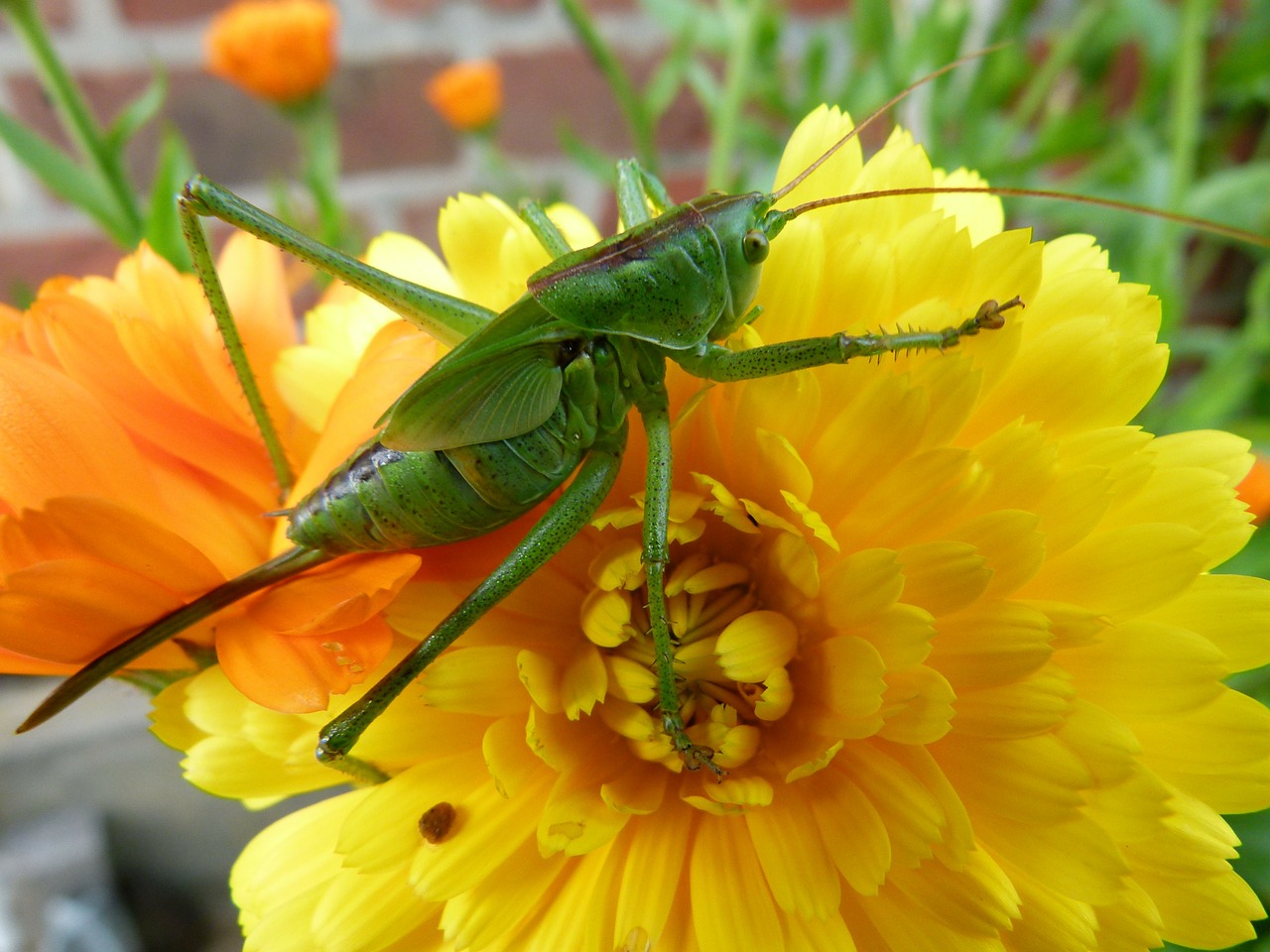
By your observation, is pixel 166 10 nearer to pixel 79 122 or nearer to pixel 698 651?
pixel 79 122

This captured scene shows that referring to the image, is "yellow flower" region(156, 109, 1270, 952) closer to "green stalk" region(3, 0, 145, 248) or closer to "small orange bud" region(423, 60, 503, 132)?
"green stalk" region(3, 0, 145, 248)

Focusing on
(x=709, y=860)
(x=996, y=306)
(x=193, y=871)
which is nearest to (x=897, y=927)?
(x=709, y=860)

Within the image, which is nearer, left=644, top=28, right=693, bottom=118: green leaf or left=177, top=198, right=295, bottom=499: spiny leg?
left=177, top=198, right=295, bottom=499: spiny leg

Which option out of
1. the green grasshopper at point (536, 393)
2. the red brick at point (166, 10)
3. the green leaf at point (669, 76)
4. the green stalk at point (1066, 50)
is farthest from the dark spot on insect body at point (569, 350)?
the red brick at point (166, 10)

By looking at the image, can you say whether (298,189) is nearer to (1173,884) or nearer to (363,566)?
(363,566)

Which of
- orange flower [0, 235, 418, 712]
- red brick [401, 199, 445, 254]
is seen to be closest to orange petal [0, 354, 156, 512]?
orange flower [0, 235, 418, 712]

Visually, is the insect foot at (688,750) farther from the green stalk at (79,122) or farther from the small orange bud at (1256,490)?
the green stalk at (79,122)

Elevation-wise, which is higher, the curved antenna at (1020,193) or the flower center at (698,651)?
the curved antenna at (1020,193)

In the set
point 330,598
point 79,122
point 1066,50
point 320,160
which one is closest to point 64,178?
point 79,122
